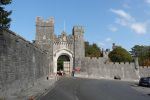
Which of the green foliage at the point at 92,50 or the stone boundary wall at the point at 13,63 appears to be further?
the green foliage at the point at 92,50

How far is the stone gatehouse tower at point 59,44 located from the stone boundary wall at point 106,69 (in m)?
2.17

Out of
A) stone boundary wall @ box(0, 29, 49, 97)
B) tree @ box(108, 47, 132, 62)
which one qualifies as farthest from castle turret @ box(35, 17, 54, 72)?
tree @ box(108, 47, 132, 62)

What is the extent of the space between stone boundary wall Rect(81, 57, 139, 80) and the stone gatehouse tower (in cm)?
217

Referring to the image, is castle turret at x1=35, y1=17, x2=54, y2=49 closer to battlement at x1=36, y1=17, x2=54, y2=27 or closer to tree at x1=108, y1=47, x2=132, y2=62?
battlement at x1=36, y1=17, x2=54, y2=27

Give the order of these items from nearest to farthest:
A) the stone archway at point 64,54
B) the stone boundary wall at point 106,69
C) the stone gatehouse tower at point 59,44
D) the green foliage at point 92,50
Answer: the stone archway at point 64,54
the stone gatehouse tower at point 59,44
the stone boundary wall at point 106,69
the green foliage at point 92,50

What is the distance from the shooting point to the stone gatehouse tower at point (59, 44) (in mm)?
71625

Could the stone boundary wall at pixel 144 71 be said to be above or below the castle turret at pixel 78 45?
below

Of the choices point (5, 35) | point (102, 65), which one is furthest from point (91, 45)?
point (5, 35)

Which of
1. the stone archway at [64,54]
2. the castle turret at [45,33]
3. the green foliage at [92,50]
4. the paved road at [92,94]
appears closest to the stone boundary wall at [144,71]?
the stone archway at [64,54]

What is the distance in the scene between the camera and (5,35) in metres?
20.1

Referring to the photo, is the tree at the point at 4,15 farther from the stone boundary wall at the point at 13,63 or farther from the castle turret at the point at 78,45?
the castle turret at the point at 78,45

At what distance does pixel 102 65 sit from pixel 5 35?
56.4 metres

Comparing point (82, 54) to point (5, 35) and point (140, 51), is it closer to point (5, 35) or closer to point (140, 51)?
point (5, 35)

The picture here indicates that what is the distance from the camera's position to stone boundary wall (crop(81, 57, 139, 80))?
73.6m
